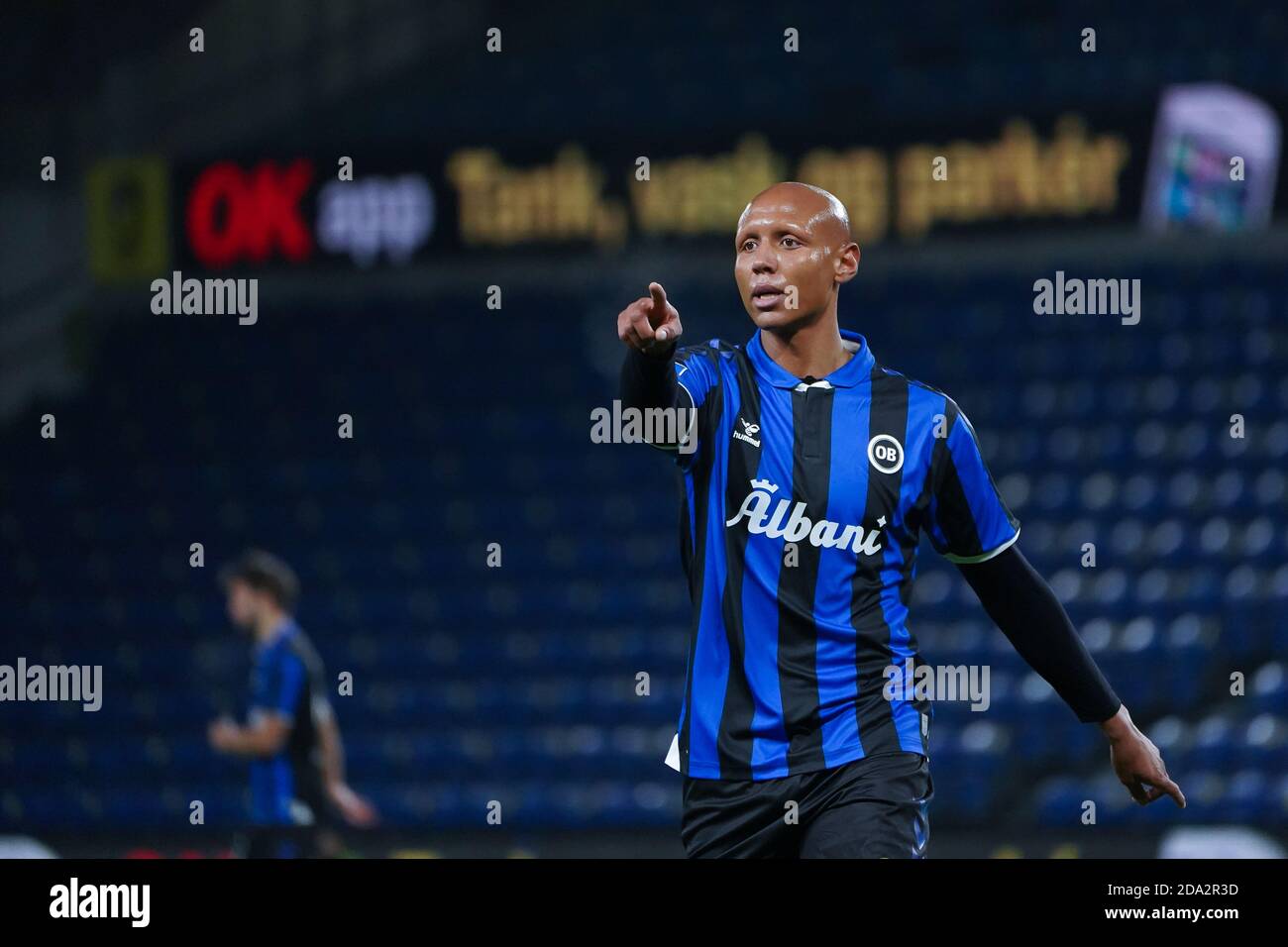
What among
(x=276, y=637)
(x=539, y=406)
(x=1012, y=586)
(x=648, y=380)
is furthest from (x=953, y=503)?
(x=539, y=406)

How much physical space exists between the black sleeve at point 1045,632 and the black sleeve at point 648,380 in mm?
810

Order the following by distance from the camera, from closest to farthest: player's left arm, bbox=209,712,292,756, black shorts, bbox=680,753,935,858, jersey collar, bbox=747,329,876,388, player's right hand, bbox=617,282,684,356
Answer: player's right hand, bbox=617,282,684,356, black shorts, bbox=680,753,935,858, jersey collar, bbox=747,329,876,388, player's left arm, bbox=209,712,292,756

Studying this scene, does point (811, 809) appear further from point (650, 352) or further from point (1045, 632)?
point (650, 352)

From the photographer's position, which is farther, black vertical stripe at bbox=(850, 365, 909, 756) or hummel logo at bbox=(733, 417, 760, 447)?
hummel logo at bbox=(733, 417, 760, 447)

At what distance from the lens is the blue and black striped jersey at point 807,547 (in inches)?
138

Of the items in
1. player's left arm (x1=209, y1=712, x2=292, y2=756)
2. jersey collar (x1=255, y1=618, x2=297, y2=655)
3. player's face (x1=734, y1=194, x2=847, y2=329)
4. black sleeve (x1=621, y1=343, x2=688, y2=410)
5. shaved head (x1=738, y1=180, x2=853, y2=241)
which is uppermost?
shaved head (x1=738, y1=180, x2=853, y2=241)

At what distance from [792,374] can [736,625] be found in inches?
22.9

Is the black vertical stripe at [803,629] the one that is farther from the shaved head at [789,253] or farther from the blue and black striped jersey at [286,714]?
the blue and black striped jersey at [286,714]

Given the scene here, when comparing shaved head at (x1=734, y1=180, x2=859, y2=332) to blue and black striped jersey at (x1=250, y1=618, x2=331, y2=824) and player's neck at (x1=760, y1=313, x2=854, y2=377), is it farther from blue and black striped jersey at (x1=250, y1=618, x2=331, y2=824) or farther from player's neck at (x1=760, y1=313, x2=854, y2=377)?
blue and black striped jersey at (x1=250, y1=618, x2=331, y2=824)

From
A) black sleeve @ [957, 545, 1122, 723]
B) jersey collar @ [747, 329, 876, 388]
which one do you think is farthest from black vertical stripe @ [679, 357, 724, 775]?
black sleeve @ [957, 545, 1122, 723]

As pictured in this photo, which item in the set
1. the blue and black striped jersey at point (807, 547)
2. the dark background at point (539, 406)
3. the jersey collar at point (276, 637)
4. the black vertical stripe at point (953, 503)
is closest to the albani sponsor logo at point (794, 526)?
the blue and black striped jersey at point (807, 547)

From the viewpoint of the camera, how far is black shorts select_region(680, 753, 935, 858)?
3361 mm

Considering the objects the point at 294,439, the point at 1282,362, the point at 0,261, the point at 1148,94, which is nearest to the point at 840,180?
the point at 1148,94

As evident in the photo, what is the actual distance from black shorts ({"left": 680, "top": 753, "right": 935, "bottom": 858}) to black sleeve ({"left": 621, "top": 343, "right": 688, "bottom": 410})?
0.79 m
